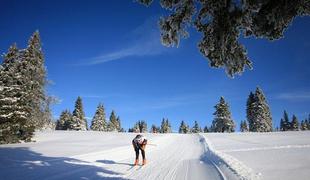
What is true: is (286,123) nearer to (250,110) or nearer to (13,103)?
(250,110)

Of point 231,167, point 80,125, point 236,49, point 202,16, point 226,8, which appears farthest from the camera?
point 80,125

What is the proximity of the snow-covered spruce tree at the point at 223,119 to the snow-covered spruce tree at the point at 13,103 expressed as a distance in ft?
187

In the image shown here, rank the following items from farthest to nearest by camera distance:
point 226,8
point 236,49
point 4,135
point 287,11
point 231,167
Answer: point 4,135 < point 231,167 < point 236,49 < point 226,8 < point 287,11

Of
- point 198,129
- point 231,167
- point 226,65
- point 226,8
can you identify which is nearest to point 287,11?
point 226,8

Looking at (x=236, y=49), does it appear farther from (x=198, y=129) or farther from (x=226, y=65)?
(x=198, y=129)

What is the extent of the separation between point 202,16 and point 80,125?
7216cm

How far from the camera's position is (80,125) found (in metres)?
76.9

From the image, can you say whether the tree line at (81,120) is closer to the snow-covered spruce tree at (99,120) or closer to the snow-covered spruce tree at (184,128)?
the snow-covered spruce tree at (99,120)

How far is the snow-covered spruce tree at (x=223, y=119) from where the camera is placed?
254 ft

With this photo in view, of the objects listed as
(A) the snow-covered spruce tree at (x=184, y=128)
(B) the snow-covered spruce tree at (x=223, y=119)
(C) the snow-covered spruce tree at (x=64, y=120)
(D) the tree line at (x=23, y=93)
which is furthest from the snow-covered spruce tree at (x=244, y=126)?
(D) the tree line at (x=23, y=93)

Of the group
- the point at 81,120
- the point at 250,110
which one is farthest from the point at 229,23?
the point at 81,120

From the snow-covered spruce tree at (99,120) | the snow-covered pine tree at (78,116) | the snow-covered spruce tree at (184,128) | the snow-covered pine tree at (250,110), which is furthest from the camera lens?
the snow-covered spruce tree at (184,128)

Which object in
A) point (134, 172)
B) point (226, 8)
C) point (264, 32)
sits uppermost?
point (226, 8)

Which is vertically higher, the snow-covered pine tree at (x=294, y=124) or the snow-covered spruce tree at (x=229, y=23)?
the snow-covered pine tree at (x=294, y=124)
